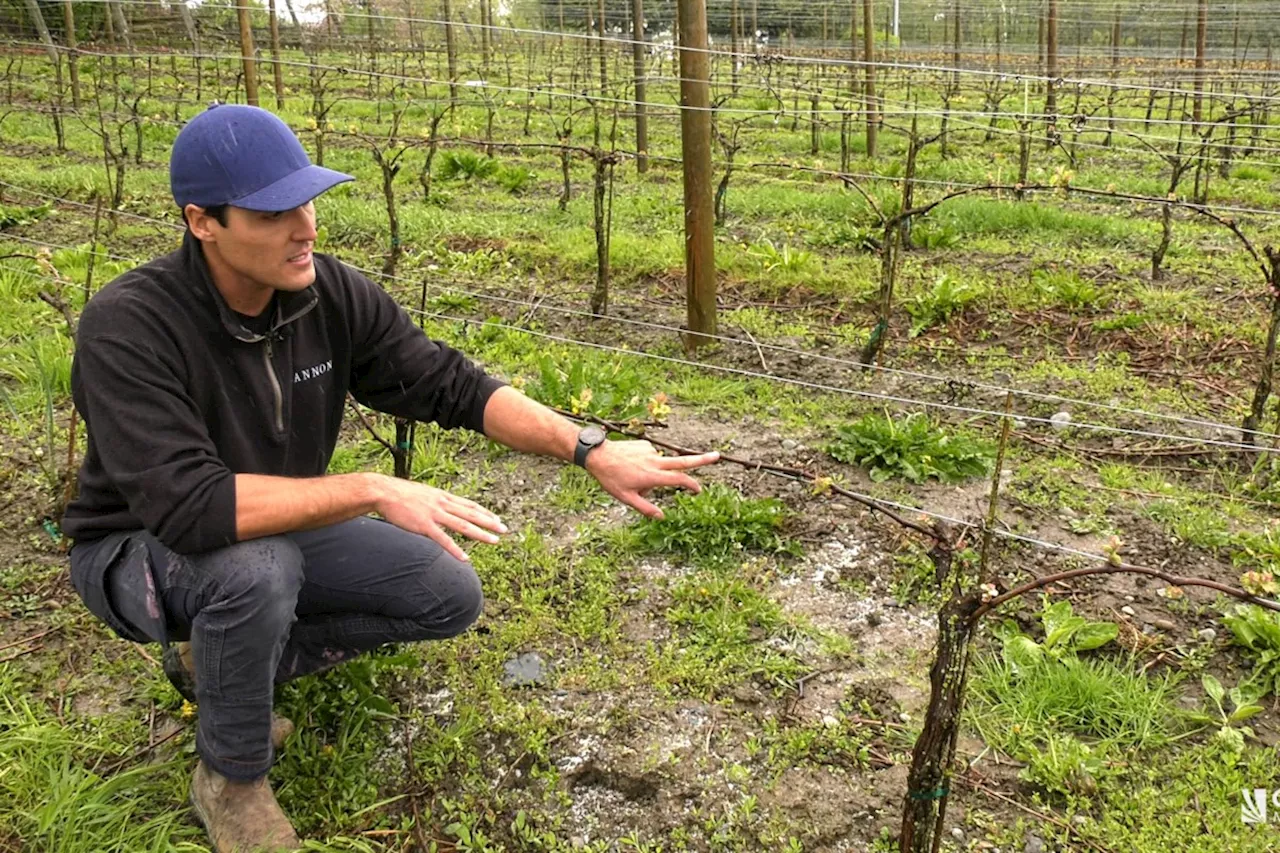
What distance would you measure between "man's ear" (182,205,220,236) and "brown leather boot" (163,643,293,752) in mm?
943

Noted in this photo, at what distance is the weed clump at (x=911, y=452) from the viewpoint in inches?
148

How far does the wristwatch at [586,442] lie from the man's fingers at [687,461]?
0.18m

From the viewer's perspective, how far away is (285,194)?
6.53 ft

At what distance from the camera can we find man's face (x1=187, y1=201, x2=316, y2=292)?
6.58 ft

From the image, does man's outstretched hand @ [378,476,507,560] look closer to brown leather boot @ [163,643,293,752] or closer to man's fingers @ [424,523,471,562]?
man's fingers @ [424,523,471,562]

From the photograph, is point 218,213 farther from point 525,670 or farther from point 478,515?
point 525,670

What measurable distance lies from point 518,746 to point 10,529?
2150 mm

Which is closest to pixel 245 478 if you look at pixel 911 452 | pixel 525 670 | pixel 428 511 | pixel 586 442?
pixel 428 511

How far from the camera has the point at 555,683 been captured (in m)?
2.69

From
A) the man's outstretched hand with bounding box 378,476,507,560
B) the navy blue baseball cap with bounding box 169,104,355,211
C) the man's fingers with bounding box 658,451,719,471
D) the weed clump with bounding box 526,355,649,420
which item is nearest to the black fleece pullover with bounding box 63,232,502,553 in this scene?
the navy blue baseball cap with bounding box 169,104,355,211

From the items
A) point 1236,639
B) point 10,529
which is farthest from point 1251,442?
point 10,529

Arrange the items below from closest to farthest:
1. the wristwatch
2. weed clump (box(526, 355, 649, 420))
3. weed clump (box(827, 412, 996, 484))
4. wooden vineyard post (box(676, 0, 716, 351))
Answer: the wristwatch < weed clump (box(827, 412, 996, 484)) < weed clump (box(526, 355, 649, 420)) < wooden vineyard post (box(676, 0, 716, 351))

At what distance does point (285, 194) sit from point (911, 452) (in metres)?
2.64

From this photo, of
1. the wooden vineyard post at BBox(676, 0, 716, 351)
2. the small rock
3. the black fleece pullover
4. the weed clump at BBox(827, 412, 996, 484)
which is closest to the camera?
the black fleece pullover
